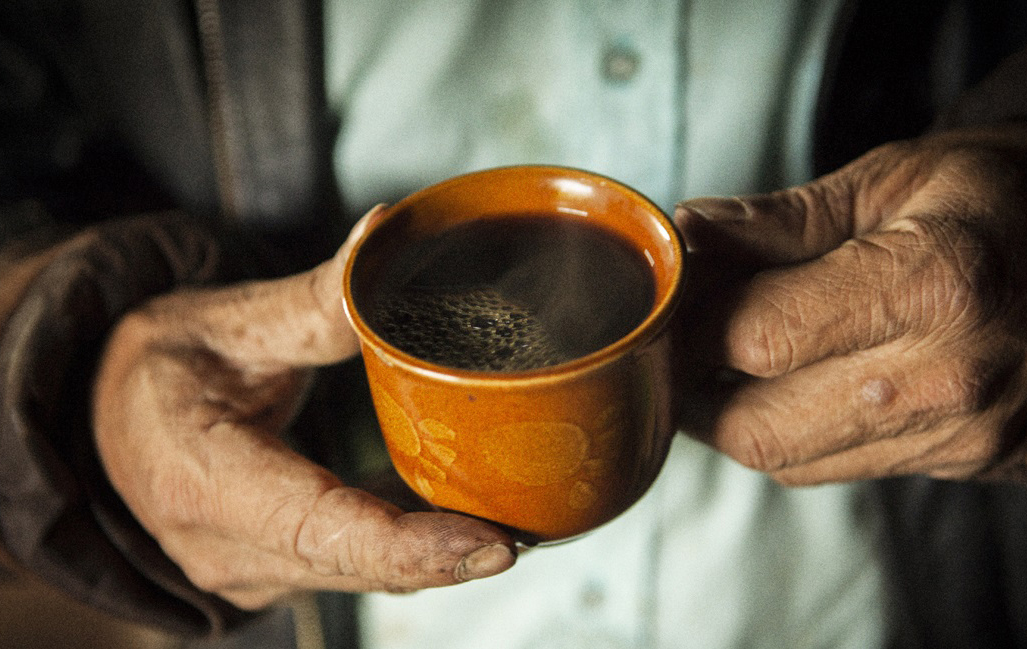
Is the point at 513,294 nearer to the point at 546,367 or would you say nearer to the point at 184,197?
the point at 546,367

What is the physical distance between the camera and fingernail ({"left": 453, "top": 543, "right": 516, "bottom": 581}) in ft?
2.64

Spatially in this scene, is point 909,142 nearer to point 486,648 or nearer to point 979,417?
point 979,417

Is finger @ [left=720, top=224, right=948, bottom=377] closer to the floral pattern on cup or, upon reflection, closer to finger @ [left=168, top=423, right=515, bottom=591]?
the floral pattern on cup

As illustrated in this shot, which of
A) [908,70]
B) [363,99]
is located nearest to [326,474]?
[363,99]

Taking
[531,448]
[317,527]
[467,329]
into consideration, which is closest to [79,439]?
[317,527]

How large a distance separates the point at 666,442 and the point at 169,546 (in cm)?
78

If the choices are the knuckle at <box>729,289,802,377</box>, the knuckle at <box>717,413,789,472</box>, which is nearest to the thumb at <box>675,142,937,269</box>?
the knuckle at <box>729,289,802,377</box>

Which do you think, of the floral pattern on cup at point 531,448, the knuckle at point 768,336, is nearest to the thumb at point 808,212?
the knuckle at point 768,336

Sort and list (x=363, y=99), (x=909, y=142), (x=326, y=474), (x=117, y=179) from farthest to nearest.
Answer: (x=117, y=179), (x=363, y=99), (x=909, y=142), (x=326, y=474)

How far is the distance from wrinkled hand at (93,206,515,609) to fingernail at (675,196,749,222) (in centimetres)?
41

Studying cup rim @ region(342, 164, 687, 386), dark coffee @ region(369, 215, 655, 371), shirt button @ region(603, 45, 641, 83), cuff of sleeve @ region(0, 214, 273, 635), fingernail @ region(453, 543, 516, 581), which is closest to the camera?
cup rim @ region(342, 164, 687, 386)

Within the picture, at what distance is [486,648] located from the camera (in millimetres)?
1562

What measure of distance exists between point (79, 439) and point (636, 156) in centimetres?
103

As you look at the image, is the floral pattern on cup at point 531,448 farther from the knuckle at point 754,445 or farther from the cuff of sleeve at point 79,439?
the cuff of sleeve at point 79,439
